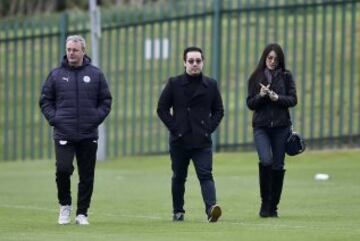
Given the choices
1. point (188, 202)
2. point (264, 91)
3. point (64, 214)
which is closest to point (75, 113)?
point (64, 214)

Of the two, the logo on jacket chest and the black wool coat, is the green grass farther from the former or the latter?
the logo on jacket chest

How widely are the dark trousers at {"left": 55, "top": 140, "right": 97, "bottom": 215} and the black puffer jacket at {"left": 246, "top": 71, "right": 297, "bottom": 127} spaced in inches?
75.0

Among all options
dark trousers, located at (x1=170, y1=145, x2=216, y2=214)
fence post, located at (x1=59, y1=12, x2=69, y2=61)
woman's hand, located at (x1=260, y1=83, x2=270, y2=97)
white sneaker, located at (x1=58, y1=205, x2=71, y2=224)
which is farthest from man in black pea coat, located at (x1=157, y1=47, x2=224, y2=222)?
fence post, located at (x1=59, y1=12, x2=69, y2=61)

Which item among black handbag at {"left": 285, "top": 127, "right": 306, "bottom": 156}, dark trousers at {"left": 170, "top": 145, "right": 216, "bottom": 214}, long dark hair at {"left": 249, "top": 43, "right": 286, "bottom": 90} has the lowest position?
dark trousers at {"left": 170, "top": 145, "right": 216, "bottom": 214}

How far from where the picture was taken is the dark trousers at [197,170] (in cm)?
1438

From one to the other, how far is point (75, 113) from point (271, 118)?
2.21 m

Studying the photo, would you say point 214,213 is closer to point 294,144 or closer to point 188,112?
point 188,112

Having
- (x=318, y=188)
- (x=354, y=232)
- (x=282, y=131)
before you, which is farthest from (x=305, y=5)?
(x=354, y=232)

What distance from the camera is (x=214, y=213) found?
14156 mm

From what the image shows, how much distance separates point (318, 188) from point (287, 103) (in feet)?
15.1

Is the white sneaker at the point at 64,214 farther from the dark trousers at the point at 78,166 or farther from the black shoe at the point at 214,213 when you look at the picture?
the black shoe at the point at 214,213

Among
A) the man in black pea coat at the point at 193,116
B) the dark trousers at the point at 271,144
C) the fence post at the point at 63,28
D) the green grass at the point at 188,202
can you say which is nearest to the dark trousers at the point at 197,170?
the man in black pea coat at the point at 193,116

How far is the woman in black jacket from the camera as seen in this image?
1481cm

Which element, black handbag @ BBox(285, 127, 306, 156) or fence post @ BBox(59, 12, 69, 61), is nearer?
black handbag @ BBox(285, 127, 306, 156)
